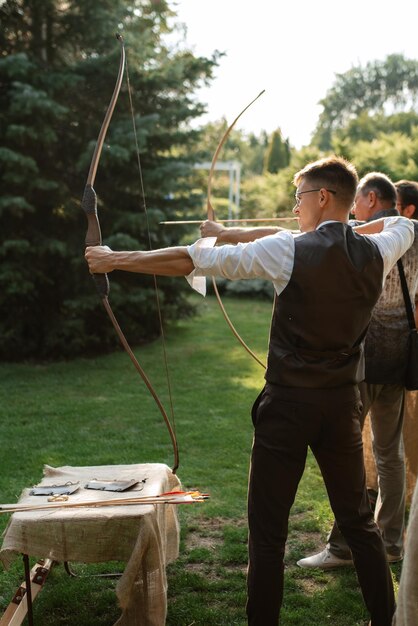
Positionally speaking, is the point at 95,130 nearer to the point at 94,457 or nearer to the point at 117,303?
→ the point at 117,303

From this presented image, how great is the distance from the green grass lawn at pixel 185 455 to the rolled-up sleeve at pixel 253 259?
4.45 feet

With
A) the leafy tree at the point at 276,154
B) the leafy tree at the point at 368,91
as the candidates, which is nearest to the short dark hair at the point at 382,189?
the leafy tree at the point at 276,154

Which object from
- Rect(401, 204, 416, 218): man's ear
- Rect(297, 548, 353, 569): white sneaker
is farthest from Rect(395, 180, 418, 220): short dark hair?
Rect(297, 548, 353, 569): white sneaker

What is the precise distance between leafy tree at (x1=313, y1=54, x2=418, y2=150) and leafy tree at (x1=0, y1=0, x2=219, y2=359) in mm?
51510

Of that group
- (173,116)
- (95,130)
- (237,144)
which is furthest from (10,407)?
(237,144)

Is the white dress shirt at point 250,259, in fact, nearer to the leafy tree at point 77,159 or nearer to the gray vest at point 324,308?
the gray vest at point 324,308

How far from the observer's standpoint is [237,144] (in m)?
38.0

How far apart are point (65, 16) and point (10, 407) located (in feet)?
13.9

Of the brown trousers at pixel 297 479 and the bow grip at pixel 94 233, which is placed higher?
the bow grip at pixel 94 233

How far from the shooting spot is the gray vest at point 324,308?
209cm

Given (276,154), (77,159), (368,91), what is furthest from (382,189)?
(368,91)

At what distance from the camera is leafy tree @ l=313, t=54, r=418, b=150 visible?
57.5 meters

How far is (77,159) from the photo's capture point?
303 inches

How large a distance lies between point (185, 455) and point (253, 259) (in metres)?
2.74
